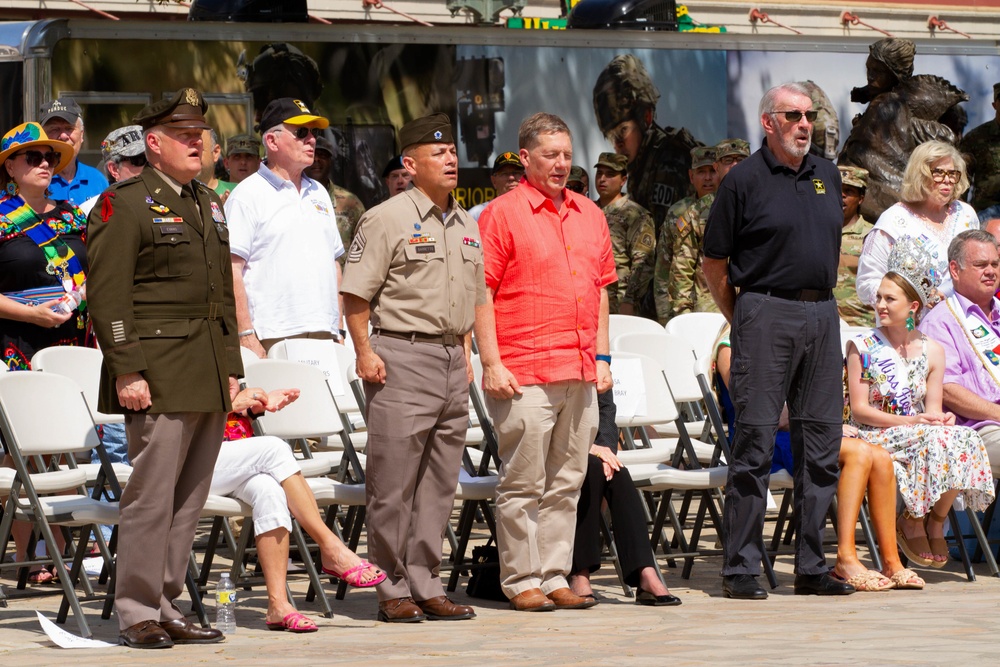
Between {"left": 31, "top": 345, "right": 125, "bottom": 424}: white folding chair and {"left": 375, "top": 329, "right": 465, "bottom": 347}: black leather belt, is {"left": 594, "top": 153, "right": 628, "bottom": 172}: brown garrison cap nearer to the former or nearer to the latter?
{"left": 31, "top": 345, "right": 125, "bottom": 424}: white folding chair

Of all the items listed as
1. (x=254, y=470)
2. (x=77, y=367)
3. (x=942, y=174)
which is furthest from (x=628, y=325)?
(x=254, y=470)

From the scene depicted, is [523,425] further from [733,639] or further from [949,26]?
[949,26]

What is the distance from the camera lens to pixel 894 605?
7.19m

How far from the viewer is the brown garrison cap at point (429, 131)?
708 centimetres

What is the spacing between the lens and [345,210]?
1107 centimetres

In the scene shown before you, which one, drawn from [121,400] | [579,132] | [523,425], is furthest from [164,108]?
[579,132]

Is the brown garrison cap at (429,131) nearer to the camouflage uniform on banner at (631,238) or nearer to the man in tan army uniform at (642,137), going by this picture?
the camouflage uniform on banner at (631,238)

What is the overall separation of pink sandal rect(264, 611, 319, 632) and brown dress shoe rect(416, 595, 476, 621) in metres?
0.54

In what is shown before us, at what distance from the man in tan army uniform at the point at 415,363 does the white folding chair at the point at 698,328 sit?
2.98m

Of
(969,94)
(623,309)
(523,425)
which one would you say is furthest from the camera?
(969,94)

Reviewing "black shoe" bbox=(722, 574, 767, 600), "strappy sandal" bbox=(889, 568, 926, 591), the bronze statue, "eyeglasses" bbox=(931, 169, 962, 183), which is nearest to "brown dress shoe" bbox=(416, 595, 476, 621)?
"black shoe" bbox=(722, 574, 767, 600)

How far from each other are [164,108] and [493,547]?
7.84 feet

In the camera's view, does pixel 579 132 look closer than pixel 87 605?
No

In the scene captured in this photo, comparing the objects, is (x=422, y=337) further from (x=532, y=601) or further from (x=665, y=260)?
(x=665, y=260)
